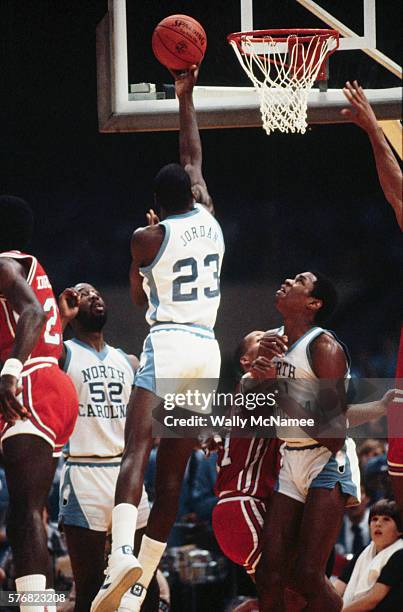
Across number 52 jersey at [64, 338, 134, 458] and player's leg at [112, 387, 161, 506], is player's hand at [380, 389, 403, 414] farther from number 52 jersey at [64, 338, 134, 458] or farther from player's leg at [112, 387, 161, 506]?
number 52 jersey at [64, 338, 134, 458]

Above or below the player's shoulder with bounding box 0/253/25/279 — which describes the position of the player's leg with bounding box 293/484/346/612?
below

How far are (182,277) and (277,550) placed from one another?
1.48 m

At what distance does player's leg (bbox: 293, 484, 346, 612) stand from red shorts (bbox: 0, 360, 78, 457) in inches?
53.0

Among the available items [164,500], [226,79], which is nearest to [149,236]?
[164,500]

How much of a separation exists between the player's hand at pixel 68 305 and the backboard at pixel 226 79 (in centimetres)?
105

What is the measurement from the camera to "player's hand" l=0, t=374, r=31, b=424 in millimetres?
4828

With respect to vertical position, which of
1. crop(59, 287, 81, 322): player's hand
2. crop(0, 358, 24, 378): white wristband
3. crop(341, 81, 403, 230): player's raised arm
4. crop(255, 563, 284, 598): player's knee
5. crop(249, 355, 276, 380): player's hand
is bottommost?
crop(255, 563, 284, 598): player's knee

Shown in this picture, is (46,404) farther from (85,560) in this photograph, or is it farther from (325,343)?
(325,343)

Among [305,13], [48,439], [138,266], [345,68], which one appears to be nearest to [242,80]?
[345,68]

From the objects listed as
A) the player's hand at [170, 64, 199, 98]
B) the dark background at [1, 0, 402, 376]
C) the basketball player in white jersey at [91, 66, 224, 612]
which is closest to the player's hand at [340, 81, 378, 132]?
the basketball player in white jersey at [91, 66, 224, 612]

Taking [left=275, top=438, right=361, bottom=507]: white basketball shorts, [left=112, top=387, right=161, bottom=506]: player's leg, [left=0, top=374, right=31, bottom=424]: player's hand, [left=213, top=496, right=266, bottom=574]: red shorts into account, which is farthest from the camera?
[left=213, top=496, right=266, bottom=574]: red shorts

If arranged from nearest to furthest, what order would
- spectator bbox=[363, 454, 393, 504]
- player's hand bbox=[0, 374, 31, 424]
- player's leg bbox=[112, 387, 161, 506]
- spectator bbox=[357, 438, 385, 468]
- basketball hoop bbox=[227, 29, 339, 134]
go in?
player's hand bbox=[0, 374, 31, 424]
player's leg bbox=[112, 387, 161, 506]
basketball hoop bbox=[227, 29, 339, 134]
spectator bbox=[363, 454, 393, 504]
spectator bbox=[357, 438, 385, 468]

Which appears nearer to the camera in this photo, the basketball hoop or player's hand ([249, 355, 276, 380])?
player's hand ([249, 355, 276, 380])

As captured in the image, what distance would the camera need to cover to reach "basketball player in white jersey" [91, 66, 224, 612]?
18.0ft
